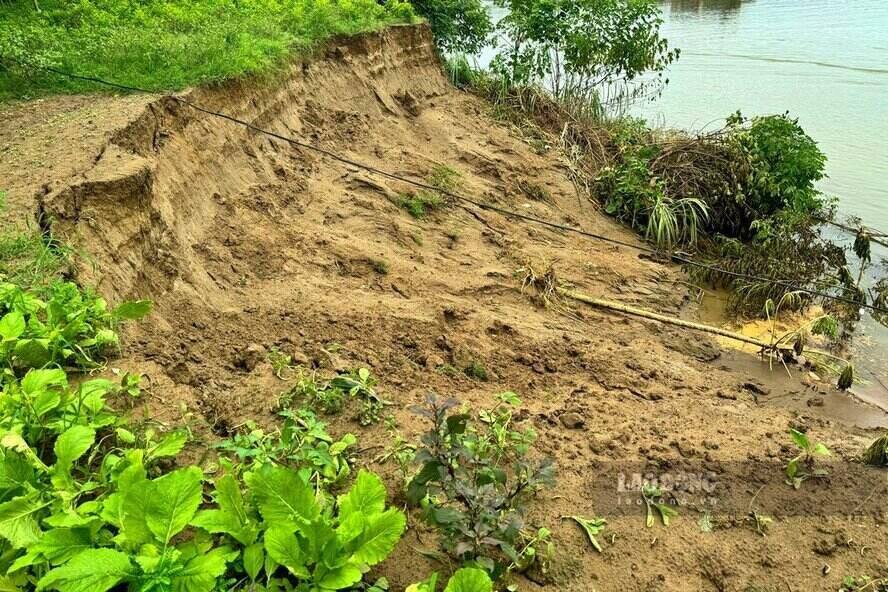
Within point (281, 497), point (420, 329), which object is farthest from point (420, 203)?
point (281, 497)

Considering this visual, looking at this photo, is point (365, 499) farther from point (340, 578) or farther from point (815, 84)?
point (815, 84)

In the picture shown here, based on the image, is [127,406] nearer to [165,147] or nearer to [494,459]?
[494,459]

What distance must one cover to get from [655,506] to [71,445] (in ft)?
7.73

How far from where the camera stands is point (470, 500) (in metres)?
2.29

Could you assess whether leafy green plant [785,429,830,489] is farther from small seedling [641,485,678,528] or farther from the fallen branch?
the fallen branch

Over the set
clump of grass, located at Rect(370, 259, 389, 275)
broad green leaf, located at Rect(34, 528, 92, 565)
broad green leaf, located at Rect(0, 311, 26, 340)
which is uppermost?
broad green leaf, located at Rect(0, 311, 26, 340)

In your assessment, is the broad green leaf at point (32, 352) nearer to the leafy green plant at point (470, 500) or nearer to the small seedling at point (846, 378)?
the leafy green plant at point (470, 500)

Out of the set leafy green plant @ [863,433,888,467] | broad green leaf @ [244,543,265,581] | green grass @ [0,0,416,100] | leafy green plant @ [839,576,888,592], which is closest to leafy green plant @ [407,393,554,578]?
broad green leaf @ [244,543,265,581]

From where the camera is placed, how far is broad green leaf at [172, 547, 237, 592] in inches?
69.6

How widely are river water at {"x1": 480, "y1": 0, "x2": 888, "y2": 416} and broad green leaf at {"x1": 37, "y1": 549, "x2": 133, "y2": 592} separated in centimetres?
514

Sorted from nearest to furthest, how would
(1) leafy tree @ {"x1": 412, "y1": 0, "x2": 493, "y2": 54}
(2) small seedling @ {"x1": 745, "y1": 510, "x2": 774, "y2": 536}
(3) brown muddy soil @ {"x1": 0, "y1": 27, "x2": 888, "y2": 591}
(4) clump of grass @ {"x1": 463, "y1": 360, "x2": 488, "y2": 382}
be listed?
(3) brown muddy soil @ {"x1": 0, "y1": 27, "x2": 888, "y2": 591}
(2) small seedling @ {"x1": 745, "y1": 510, "x2": 774, "y2": 536}
(4) clump of grass @ {"x1": 463, "y1": 360, "x2": 488, "y2": 382}
(1) leafy tree @ {"x1": 412, "y1": 0, "x2": 493, "y2": 54}

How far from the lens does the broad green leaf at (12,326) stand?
2625 millimetres

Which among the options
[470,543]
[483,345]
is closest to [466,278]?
[483,345]

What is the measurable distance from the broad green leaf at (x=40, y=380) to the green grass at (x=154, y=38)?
3.67 metres
